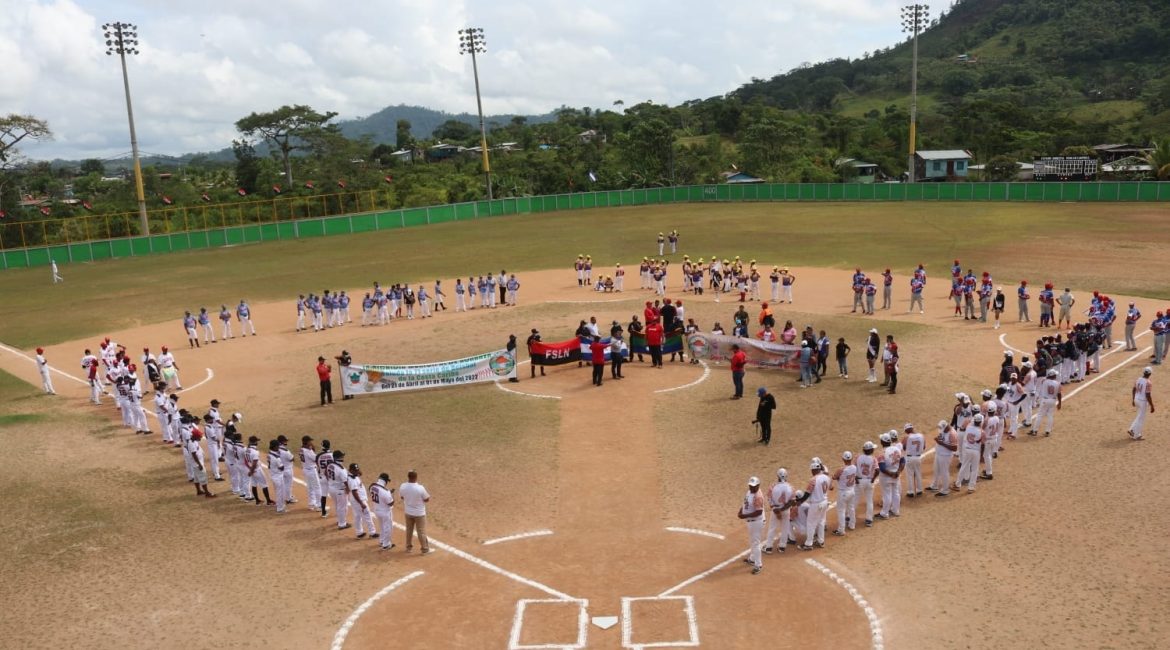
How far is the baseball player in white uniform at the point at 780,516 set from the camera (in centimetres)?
1505

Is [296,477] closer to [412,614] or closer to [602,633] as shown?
[412,614]

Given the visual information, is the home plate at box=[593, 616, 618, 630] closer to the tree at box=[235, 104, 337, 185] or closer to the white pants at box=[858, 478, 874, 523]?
the white pants at box=[858, 478, 874, 523]

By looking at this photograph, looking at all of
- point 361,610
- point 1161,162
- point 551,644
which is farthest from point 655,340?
point 1161,162

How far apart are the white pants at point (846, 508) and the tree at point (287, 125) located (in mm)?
95391

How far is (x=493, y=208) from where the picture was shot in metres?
86.8

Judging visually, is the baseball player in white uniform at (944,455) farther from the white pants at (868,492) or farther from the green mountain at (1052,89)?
the green mountain at (1052,89)

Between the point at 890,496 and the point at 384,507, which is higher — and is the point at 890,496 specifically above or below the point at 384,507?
below

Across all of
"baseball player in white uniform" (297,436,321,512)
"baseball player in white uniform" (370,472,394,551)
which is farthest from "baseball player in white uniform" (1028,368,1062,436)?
"baseball player in white uniform" (297,436,321,512)

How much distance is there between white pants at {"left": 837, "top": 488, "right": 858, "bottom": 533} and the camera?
1570 centimetres

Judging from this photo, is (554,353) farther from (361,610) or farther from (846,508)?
(361,610)

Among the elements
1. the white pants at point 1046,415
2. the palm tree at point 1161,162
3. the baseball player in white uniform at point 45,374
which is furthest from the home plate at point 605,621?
the palm tree at point 1161,162

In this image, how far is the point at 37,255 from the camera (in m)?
65.9

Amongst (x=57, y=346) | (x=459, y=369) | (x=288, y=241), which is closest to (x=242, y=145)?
(x=288, y=241)

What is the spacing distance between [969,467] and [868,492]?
9.31ft
